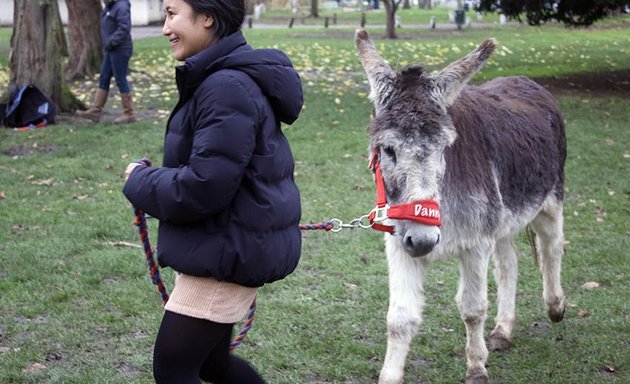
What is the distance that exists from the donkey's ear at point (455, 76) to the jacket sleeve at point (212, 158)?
4.88 feet

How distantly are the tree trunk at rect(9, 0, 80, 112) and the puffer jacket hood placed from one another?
1139cm

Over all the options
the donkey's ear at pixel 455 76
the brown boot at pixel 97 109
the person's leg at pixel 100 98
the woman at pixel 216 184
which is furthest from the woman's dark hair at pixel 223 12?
the brown boot at pixel 97 109

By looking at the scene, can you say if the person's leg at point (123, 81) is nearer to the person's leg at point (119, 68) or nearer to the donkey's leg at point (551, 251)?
the person's leg at point (119, 68)

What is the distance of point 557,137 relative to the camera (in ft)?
19.9

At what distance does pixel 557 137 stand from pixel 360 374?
2083 mm

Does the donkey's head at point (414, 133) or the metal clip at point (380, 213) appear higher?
the donkey's head at point (414, 133)

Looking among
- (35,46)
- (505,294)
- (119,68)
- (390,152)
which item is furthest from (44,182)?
(390,152)

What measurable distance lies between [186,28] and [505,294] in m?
3.28

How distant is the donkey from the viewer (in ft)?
13.7

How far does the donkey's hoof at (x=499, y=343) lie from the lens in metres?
5.68

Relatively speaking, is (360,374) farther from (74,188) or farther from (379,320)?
(74,188)

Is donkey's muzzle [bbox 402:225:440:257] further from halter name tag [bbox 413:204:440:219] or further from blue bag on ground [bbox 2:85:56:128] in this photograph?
blue bag on ground [bbox 2:85:56:128]

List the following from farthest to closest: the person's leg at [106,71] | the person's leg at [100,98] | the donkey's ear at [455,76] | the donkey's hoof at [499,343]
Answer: the person's leg at [100,98]
the person's leg at [106,71]
the donkey's hoof at [499,343]
the donkey's ear at [455,76]

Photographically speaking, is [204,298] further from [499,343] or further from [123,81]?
[123,81]
